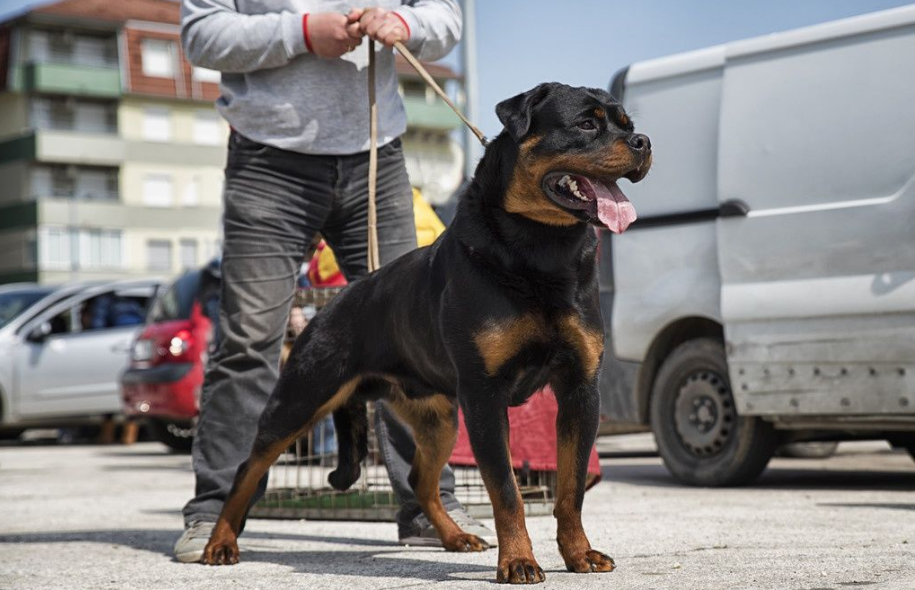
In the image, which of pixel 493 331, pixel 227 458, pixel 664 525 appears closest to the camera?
pixel 493 331

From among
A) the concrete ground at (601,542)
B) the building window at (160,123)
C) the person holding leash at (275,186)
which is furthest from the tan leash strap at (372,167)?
the building window at (160,123)

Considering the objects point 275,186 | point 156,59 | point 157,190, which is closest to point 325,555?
point 275,186

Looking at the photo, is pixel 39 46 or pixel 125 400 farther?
pixel 39 46

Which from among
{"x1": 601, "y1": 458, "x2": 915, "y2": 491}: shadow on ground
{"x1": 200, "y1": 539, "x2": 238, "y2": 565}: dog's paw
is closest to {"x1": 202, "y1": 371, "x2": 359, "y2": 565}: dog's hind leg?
{"x1": 200, "y1": 539, "x2": 238, "y2": 565}: dog's paw

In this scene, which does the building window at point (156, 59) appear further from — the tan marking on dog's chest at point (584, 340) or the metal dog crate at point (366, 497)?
the tan marking on dog's chest at point (584, 340)

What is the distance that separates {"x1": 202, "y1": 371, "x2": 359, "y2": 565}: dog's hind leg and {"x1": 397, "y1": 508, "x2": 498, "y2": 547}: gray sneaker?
0.64m

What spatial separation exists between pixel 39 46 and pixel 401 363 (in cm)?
6242

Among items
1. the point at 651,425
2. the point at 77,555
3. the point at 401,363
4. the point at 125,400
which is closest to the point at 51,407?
the point at 125,400

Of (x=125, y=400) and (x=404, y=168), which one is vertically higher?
(x=404, y=168)

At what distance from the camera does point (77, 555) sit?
565 cm

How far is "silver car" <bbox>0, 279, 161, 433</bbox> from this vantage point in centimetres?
1594

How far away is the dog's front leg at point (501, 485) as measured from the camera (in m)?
4.25

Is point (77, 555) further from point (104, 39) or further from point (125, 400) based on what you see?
point (104, 39)

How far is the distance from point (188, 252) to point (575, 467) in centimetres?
6256
